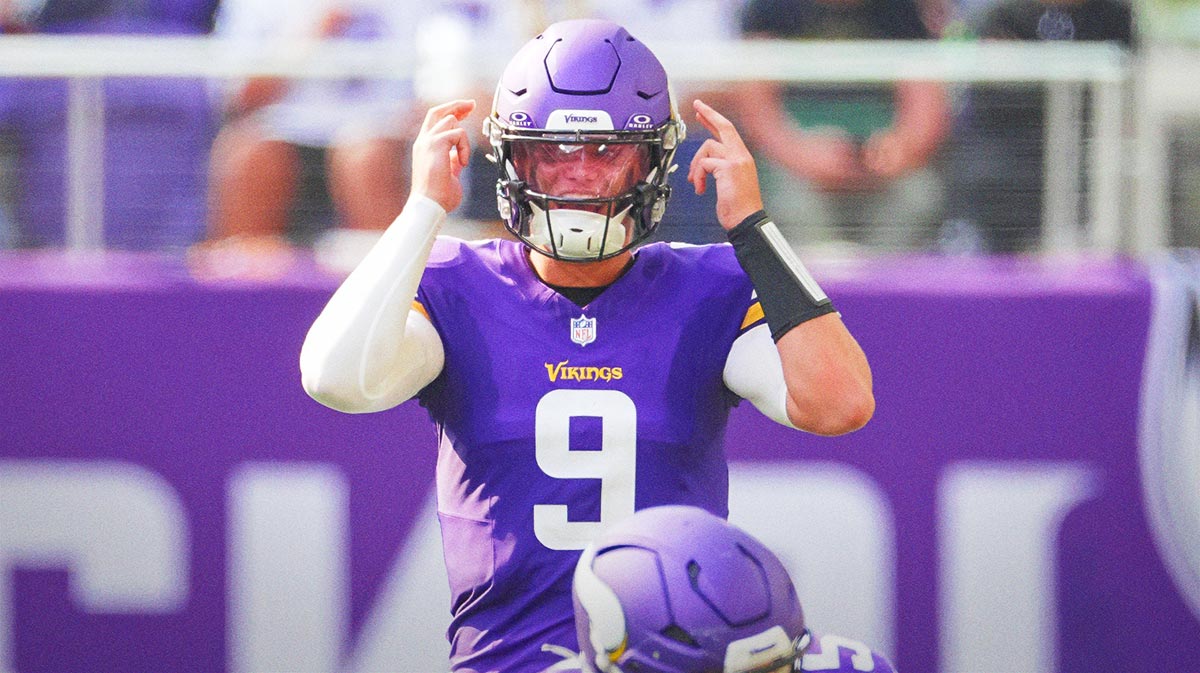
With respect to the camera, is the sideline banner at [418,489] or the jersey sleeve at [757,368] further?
the sideline banner at [418,489]

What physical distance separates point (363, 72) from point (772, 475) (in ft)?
4.73

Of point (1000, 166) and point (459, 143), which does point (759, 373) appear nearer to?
point (459, 143)

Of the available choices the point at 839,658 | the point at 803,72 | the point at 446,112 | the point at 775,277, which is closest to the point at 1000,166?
the point at 803,72

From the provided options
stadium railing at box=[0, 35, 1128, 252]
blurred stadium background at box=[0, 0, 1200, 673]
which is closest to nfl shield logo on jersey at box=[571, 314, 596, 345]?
blurred stadium background at box=[0, 0, 1200, 673]

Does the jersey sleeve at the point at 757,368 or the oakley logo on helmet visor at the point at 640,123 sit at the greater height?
the oakley logo on helmet visor at the point at 640,123

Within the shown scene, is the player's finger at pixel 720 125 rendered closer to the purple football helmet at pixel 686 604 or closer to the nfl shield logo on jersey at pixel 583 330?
the nfl shield logo on jersey at pixel 583 330

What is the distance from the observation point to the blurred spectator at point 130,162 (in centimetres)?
412

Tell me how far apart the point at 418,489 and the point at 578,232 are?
166cm

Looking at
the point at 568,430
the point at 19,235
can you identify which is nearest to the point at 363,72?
the point at 19,235

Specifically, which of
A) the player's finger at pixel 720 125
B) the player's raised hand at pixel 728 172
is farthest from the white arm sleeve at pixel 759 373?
the player's finger at pixel 720 125

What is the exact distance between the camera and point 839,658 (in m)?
2.06

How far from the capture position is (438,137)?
2.48 metres

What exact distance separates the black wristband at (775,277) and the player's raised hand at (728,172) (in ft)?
0.08

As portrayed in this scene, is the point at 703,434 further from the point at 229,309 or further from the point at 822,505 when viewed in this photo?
the point at 229,309
